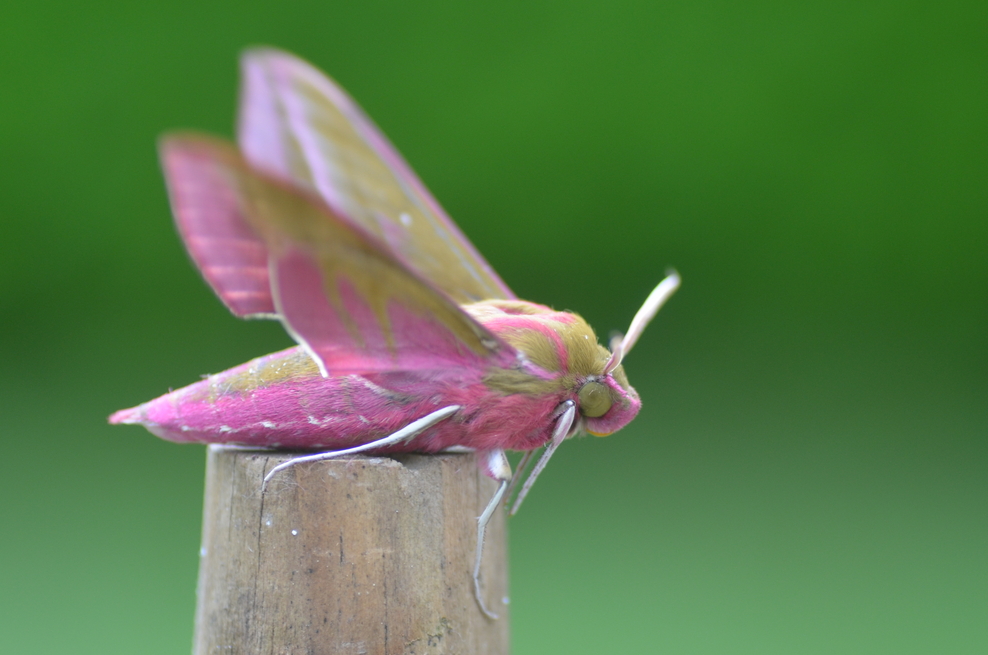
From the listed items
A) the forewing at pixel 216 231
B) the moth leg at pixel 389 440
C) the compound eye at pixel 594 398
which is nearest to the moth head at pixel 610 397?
the compound eye at pixel 594 398

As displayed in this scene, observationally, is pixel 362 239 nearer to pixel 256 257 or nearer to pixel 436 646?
pixel 256 257

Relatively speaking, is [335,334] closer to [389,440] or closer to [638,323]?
[389,440]

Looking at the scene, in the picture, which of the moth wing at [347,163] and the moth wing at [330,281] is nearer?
the moth wing at [330,281]

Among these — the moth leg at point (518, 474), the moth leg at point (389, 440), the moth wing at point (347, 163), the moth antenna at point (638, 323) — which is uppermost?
the moth wing at point (347, 163)

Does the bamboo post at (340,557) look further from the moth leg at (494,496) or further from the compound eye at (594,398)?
the compound eye at (594,398)

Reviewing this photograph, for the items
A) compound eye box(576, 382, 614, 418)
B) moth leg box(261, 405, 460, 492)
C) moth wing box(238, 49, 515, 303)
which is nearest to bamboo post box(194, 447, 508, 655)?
moth leg box(261, 405, 460, 492)

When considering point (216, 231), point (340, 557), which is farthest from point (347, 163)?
point (340, 557)
